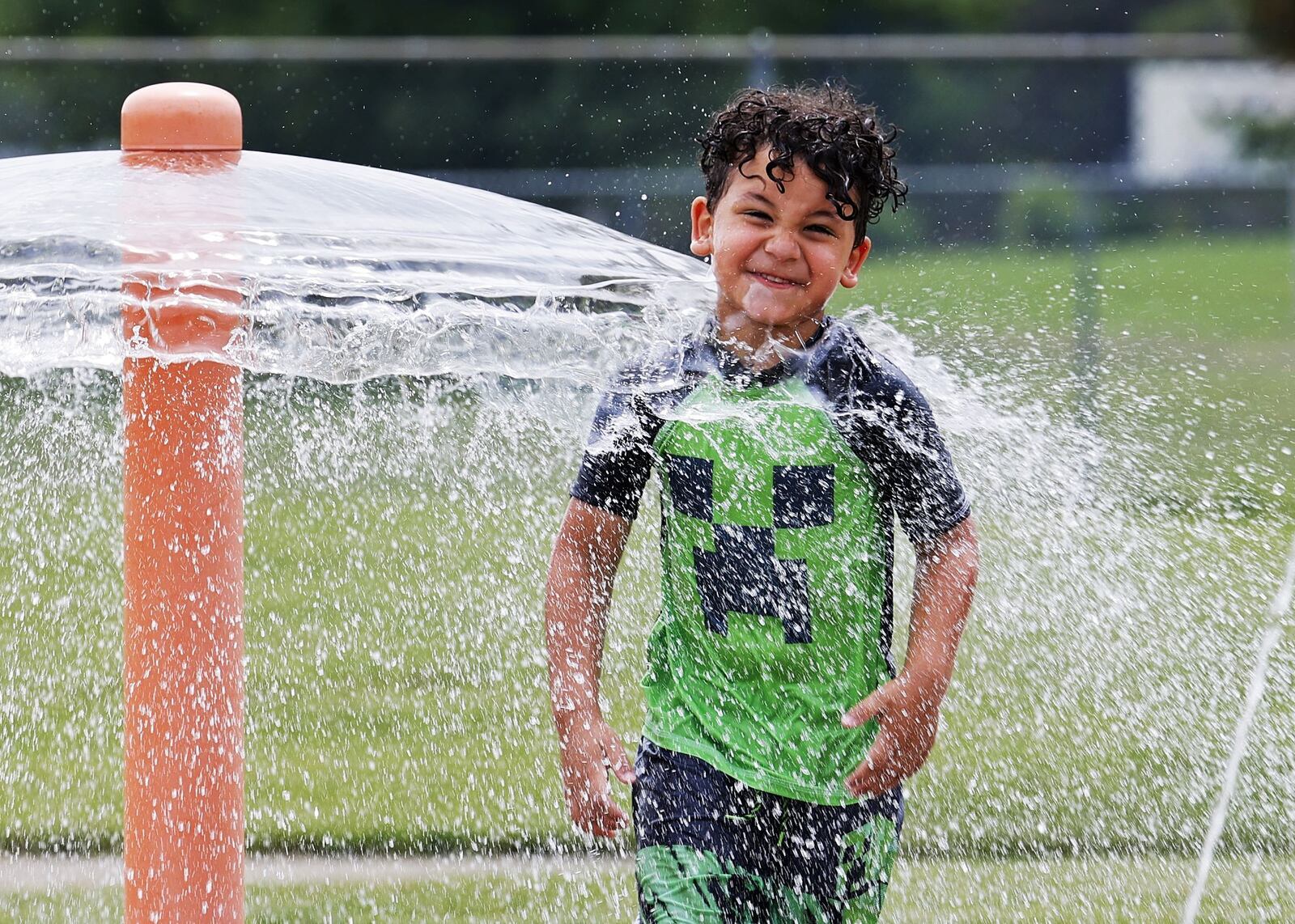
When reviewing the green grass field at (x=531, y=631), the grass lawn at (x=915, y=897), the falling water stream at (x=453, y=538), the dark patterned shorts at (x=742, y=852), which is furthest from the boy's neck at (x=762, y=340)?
the grass lawn at (x=915, y=897)

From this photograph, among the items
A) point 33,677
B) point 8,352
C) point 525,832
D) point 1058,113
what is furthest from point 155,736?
point 1058,113

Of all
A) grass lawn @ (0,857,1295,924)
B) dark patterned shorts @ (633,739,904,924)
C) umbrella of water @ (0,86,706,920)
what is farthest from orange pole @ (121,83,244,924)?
grass lawn @ (0,857,1295,924)

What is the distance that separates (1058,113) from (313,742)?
8295 millimetres

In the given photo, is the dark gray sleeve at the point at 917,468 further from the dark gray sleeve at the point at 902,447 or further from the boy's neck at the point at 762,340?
the boy's neck at the point at 762,340

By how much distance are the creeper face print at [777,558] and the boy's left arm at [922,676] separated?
0.12 metres

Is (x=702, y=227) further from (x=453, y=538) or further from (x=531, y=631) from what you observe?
(x=453, y=538)

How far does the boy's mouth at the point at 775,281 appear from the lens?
7.03 ft

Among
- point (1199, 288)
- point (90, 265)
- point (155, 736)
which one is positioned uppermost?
point (90, 265)

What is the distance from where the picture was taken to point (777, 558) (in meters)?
2.12

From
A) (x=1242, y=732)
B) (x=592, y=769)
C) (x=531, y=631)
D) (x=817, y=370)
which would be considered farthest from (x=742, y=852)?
(x=531, y=631)

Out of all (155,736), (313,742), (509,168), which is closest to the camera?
(155,736)

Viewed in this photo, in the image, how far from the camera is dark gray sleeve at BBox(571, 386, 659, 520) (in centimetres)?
216

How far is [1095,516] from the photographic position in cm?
634

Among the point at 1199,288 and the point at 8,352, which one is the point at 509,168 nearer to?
the point at 1199,288
